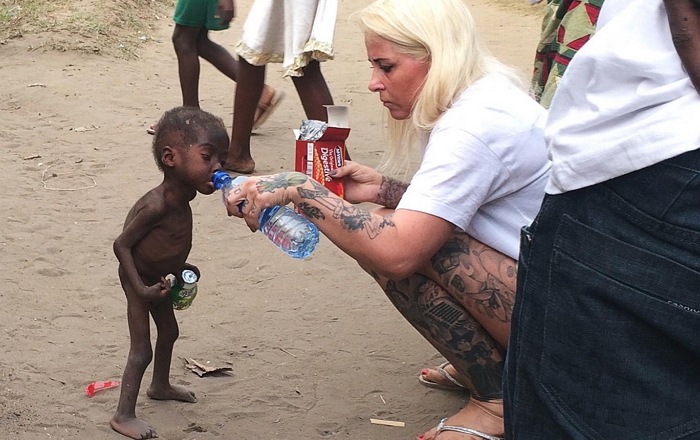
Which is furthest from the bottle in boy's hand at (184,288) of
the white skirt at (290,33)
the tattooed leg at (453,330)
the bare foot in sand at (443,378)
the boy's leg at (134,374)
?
the white skirt at (290,33)

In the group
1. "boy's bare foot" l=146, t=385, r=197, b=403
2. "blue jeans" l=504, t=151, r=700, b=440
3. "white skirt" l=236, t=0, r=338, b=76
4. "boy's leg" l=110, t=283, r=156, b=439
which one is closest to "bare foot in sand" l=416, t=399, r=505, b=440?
"boy's bare foot" l=146, t=385, r=197, b=403

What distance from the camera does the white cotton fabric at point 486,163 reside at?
99.6 inches

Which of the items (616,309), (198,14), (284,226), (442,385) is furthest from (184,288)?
(198,14)

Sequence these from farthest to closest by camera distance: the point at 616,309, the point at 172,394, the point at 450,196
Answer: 1. the point at 172,394
2. the point at 450,196
3. the point at 616,309

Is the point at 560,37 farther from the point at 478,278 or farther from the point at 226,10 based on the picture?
the point at 226,10

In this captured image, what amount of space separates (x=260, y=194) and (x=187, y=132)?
0.45 m

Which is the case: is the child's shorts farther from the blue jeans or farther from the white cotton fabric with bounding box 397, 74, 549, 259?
the blue jeans

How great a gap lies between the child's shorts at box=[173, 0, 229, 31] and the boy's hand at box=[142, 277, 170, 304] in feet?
8.88

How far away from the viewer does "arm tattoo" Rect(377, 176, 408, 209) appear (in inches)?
124

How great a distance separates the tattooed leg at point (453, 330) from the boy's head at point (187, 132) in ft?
2.15

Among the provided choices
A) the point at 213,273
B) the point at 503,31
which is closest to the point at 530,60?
the point at 503,31

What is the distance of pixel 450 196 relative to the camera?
8.29 ft

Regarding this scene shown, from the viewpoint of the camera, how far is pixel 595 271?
1630 millimetres

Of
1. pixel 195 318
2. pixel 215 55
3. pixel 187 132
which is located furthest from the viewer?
pixel 215 55
